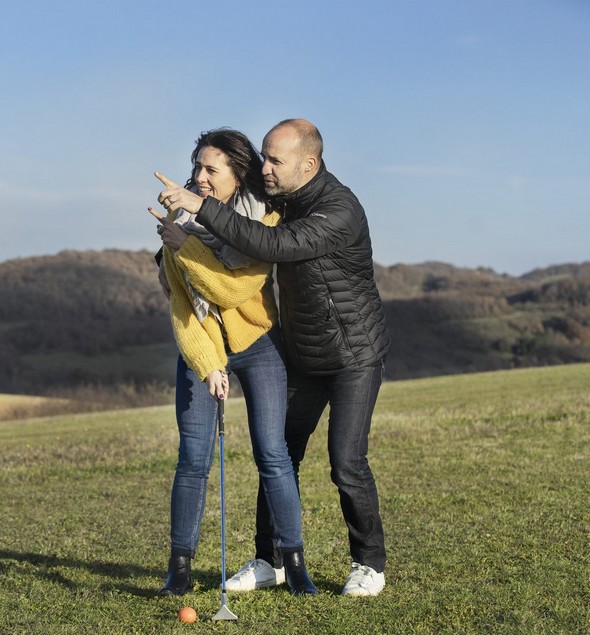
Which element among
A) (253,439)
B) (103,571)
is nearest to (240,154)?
(253,439)

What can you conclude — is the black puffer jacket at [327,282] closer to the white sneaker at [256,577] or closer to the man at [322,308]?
the man at [322,308]

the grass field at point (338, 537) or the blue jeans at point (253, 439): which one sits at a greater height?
the blue jeans at point (253, 439)

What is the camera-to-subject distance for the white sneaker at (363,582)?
18.4 feet

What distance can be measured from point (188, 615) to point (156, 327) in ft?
380

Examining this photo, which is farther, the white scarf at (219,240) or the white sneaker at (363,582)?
the white sneaker at (363,582)

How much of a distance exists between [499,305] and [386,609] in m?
126

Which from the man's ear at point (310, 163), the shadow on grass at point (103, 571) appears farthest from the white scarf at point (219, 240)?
the shadow on grass at point (103, 571)

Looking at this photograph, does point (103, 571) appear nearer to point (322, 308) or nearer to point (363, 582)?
point (363, 582)

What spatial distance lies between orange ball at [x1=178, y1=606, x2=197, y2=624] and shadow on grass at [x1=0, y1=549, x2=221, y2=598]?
638mm

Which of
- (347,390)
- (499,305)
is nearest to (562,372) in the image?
(347,390)

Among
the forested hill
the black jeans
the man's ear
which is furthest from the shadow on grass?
the forested hill

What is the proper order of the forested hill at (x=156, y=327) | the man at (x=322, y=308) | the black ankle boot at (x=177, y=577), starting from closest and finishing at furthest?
the man at (x=322, y=308)
the black ankle boot at (x=177, y=577)
the forested hill at (x=156, y=327)

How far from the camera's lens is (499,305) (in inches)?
5064

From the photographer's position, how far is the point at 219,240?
5230 millimetres
